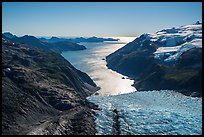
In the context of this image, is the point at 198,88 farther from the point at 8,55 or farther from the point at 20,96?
the point at 8,55

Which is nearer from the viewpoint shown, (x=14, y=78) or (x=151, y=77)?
(x=14, y=78)

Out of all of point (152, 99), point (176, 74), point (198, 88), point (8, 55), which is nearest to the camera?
point (152, 99)

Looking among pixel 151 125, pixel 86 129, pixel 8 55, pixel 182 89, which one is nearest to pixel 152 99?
pixel 182 89

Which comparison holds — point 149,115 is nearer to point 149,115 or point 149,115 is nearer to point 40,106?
point 149,115

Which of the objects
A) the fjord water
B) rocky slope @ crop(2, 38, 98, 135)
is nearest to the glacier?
the fjord water

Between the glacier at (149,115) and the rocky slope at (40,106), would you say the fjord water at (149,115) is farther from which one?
the rocky slope at (40,106)

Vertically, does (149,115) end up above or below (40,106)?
below

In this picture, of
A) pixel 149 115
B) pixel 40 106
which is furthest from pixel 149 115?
pixel 40 106

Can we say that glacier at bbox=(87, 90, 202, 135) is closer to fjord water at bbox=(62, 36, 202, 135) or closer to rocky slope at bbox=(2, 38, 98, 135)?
fjord water at bbox=(62, 36, 202, 135)
